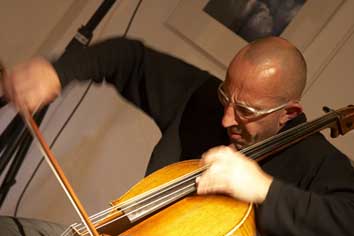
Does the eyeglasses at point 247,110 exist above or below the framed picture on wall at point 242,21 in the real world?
below

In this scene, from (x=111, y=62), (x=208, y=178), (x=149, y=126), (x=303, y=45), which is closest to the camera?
(x=208, y=178)

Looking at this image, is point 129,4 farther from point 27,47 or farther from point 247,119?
point 247,119

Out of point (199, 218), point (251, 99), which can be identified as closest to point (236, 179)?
point (199, 218)

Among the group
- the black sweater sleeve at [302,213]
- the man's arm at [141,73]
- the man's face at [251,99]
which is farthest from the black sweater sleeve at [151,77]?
the black sweater sleeve at [302,213]

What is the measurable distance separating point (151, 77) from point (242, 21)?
0.52m

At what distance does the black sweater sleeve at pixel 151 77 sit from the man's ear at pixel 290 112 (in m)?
0.27

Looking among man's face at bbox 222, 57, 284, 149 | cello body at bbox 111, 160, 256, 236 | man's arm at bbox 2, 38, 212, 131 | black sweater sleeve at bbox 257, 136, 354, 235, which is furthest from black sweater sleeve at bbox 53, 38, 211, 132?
black sweater sleeve at bbox 257, 136, 354, 235

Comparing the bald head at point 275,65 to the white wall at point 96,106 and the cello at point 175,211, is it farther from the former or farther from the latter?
the white wall at point 96,106

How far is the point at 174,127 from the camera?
120 cm

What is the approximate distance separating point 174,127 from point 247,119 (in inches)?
9.8

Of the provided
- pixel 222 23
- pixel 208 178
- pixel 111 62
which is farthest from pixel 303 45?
pixel 208 178

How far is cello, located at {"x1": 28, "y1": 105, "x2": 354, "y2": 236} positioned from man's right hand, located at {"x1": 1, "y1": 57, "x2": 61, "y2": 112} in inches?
3.6

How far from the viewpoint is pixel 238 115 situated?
102cm

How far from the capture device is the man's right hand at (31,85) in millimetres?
846
